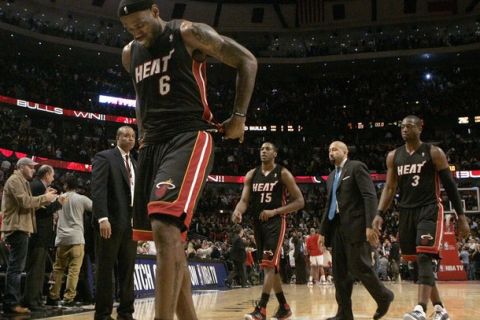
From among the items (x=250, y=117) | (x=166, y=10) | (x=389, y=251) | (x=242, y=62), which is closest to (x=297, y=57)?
(x=250, y=117)

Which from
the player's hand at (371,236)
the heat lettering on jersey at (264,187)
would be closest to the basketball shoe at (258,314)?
the heat lettering on jersey at (264,187)

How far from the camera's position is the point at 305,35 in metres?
40.6

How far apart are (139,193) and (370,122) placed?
36.8m

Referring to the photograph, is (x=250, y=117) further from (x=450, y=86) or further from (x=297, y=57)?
(x=450, y=86)

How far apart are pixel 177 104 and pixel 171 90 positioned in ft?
0.30

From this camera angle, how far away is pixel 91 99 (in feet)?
121

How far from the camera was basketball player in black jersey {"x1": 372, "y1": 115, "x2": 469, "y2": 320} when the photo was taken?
5984mm

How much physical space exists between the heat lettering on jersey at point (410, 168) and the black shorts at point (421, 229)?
1.35 feet

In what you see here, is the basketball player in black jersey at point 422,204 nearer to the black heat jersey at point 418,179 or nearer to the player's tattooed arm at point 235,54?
the black heat jersey at point 418,179

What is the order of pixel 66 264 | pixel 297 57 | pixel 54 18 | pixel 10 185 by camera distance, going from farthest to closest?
pixel 297 57 → pixel 54 18 → pixel 66 264 → pixel 10 185

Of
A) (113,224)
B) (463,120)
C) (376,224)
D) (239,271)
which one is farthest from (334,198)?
(463,120)

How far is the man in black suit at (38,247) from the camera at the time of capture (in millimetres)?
7402

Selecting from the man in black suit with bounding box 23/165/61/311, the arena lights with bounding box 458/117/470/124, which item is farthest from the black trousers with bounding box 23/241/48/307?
the arena lights with bounding box 458/117/470/124

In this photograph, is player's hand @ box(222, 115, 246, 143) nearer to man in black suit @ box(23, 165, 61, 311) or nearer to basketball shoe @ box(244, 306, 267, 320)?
basketball shoe @ box(244, 306, 267, 320)
